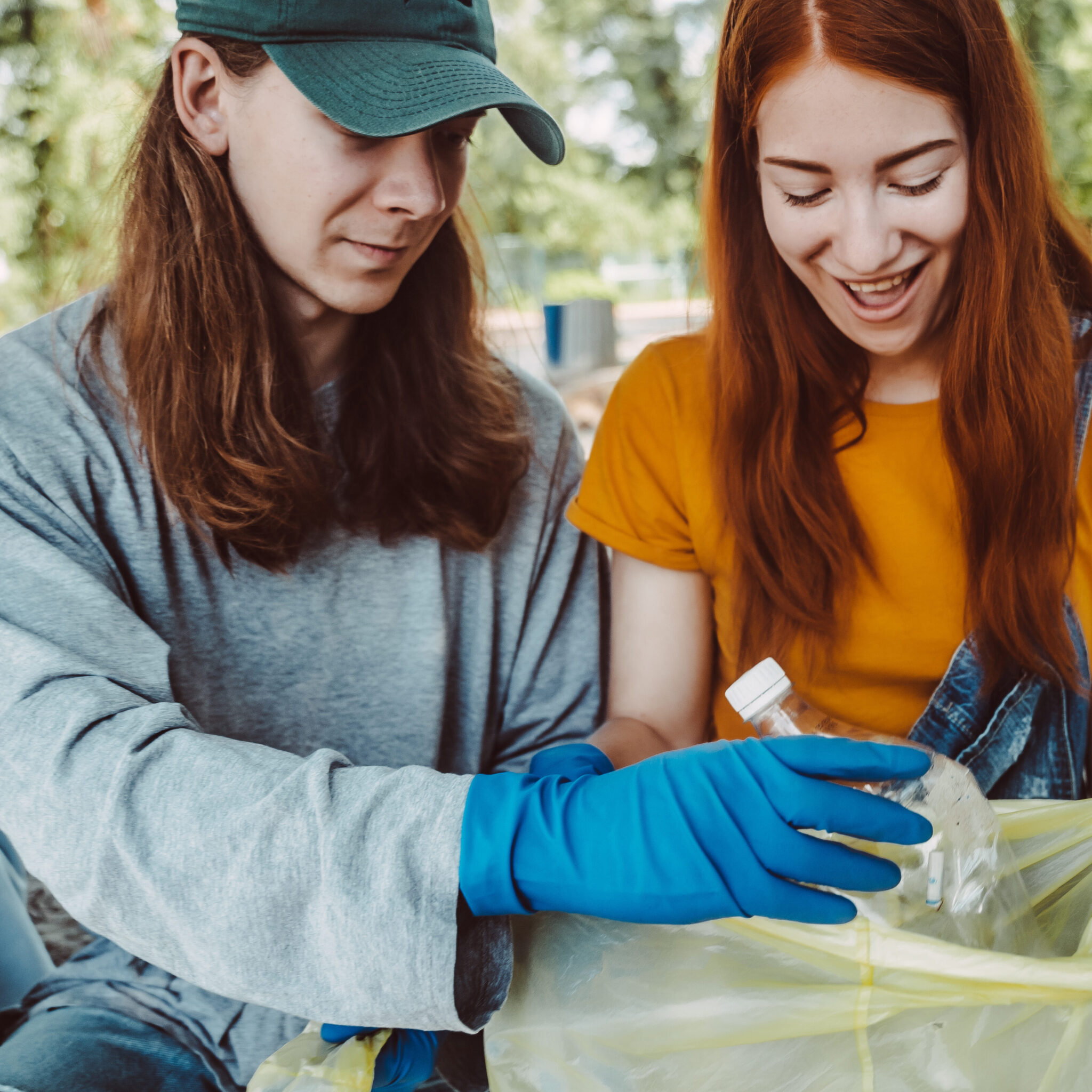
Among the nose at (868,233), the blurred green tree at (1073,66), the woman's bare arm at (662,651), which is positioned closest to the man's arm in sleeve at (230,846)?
the woman's bare arm at (662,651)

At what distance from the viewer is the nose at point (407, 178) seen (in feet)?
3.30

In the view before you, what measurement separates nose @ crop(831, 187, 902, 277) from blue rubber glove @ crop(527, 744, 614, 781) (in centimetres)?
50

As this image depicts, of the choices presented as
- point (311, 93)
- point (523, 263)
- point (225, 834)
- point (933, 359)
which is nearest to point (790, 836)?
point (225, 834)

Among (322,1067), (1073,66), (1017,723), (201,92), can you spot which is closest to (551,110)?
(1073,66)

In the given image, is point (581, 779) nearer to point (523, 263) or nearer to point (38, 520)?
point (38, 520)

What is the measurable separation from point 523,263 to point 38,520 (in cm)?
816

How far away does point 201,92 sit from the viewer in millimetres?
1034

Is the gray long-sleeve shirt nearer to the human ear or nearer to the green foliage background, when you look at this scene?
the human ear

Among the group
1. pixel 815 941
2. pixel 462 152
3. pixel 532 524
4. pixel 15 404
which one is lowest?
pixel 815 941

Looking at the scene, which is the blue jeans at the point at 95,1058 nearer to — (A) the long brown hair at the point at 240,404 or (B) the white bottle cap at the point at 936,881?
(A) the long brown hair at the point at 240,404

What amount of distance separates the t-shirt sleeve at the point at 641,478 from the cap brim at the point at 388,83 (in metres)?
0.35

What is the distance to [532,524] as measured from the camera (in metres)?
1.26

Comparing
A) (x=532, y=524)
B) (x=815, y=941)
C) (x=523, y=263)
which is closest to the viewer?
(x=815, y=941)

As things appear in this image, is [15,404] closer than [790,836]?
No
